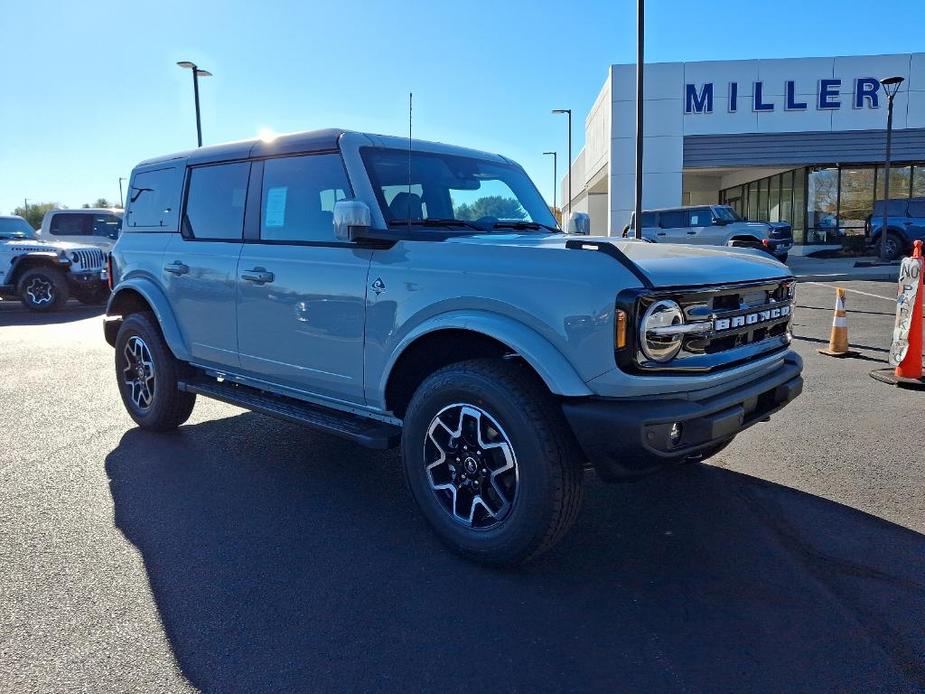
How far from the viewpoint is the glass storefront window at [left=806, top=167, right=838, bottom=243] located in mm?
27781

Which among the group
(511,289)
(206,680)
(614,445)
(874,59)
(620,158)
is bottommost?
(206,680)

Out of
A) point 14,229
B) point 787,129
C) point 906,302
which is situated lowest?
point 906,302

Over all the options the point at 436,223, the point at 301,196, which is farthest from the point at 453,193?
the point at 301,196

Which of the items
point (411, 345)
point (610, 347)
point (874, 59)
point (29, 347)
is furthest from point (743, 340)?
point (874, 59)

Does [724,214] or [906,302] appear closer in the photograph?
[906,302]

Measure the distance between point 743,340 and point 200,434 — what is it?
389 cm

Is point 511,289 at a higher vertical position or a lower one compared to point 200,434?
higher

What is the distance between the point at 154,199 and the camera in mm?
5355

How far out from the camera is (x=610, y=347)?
281 cm

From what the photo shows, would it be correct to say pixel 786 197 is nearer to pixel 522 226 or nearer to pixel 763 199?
pixel 763 199

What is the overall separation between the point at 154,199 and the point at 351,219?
8.76 ft

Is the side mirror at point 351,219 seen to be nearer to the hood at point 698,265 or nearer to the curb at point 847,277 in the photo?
the hood at point 698,265

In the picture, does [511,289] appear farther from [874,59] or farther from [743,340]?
[874,59]

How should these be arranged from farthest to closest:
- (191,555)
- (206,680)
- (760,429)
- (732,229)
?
(732,229) < (760,429) < (191,555) < (206,680)
